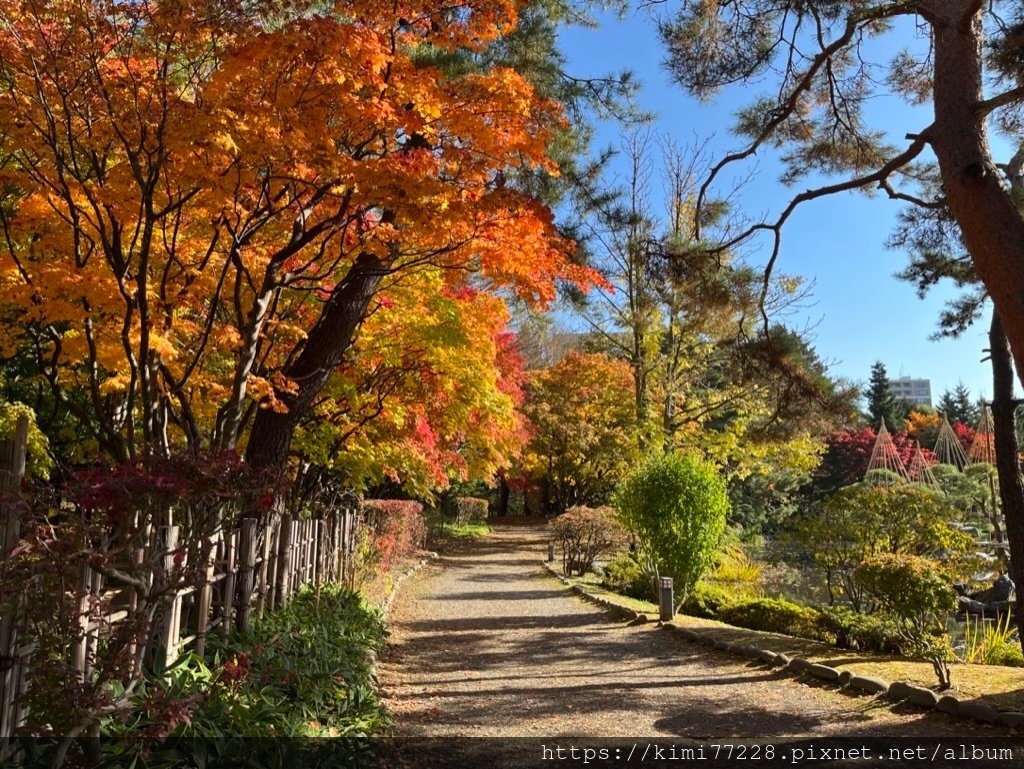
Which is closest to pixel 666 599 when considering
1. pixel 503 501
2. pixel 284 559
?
pixel 284 559

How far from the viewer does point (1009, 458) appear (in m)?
6.53

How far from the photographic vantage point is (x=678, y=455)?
12.4m

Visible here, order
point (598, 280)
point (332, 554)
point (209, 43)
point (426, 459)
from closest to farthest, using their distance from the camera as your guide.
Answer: point (209, 43) → point (598, 280) → point (332, 554) → point (426, 459)

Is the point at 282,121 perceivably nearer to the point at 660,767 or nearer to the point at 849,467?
the point at 660,767

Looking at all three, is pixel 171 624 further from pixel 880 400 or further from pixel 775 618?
pixel 880 400

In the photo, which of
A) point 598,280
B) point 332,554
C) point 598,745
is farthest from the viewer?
point 332,554

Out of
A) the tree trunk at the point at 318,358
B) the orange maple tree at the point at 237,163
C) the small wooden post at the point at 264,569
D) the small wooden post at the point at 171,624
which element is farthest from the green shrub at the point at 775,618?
the small wooden post at the point at 171,624

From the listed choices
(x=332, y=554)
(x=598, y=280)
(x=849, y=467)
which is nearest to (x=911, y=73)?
(x=598, y=280)

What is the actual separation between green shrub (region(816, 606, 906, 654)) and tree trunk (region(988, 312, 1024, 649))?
1.67 m

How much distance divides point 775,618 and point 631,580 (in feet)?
13.5

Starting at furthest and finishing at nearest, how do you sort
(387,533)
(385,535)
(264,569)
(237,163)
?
(387,533) → (385,535) → (264,569) → (237,163)

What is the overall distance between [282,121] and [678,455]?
347 inches

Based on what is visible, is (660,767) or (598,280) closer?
(660,767)

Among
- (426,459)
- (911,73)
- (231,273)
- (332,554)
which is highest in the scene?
(911,73)
